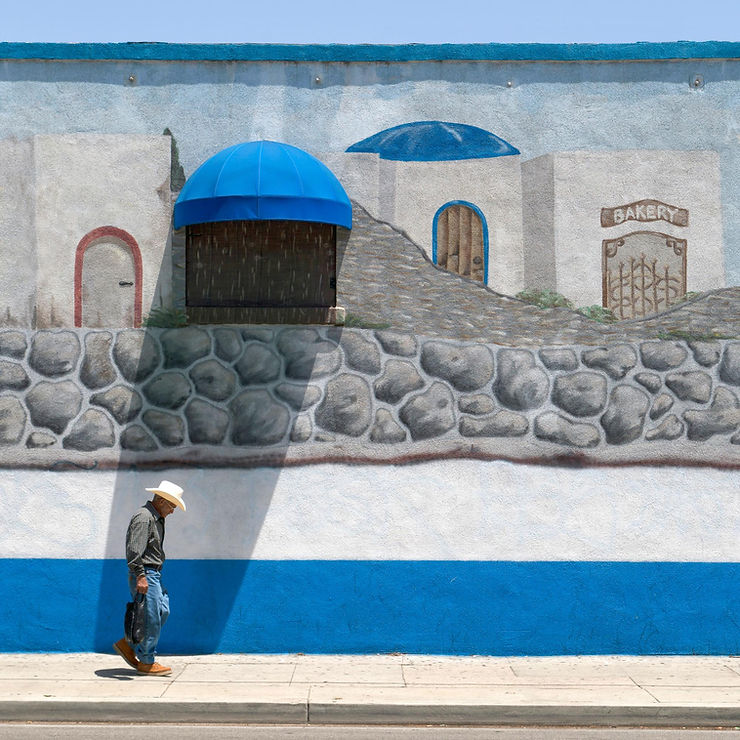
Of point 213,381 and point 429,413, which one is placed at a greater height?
point 213,381

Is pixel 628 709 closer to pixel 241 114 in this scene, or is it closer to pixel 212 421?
pixel 212 421

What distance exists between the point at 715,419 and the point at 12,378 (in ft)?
22.6

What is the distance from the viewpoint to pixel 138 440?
10.4m

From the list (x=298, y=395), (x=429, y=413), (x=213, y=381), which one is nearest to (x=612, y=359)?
(x=429, y=413)

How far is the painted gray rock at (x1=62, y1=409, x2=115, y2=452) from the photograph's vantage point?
10352 millimetres

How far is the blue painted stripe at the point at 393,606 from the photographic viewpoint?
10258 mm

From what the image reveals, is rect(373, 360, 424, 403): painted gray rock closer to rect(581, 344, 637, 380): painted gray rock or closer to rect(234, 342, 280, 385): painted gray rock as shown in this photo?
rect(234, 342, 280, 385): painted gray rock

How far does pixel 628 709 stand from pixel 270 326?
4.81m

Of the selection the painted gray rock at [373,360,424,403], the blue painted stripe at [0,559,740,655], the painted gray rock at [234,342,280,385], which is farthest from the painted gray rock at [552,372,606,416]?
the painted gray rock at [234,342,280,385]

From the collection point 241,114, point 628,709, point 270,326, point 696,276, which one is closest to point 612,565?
point 628,709

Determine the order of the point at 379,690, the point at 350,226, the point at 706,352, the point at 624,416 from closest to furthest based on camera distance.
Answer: the point at 379,690 < the point at 350,226 < the point at 624,416 < the point at 706,352

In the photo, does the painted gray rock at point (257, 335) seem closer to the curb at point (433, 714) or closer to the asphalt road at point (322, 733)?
the curb at point (433, 714)

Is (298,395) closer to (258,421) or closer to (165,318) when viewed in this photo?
(258,421)

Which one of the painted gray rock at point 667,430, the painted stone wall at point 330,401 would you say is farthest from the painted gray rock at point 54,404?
the painted gray rock at point 667,430
